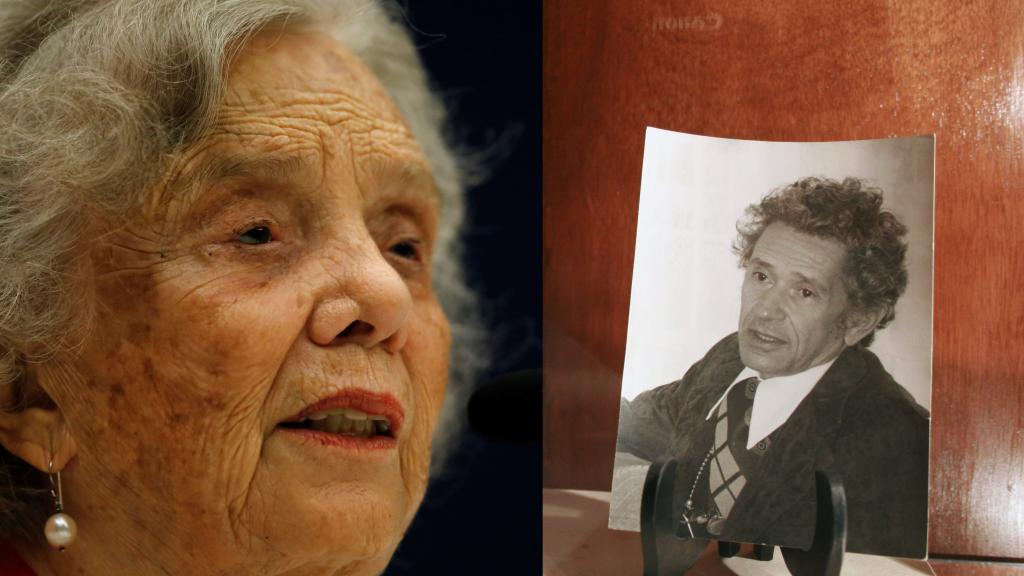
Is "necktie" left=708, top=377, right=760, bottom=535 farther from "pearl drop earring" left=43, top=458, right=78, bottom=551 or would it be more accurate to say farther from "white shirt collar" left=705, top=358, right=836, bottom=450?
"pearl drop earring" left=43, top=458, right=78, bottom=551

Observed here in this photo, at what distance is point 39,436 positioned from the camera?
1.15 m

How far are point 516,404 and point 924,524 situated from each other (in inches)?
22.7

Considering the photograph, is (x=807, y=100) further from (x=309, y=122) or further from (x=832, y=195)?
(x=309, y=122)

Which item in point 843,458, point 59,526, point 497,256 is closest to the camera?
point 59,526

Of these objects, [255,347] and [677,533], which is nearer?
[255,347]

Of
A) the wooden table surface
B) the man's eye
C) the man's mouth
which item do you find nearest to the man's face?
the man's mouth

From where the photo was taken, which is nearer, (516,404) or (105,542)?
(105,542)

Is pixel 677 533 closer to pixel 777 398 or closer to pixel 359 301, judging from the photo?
pixel 777 398

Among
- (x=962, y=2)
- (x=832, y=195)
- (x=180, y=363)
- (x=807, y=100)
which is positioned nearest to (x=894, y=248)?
(x=832, y=195)

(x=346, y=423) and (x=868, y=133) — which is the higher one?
(x=868, y=133)

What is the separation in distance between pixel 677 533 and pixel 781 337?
30cm

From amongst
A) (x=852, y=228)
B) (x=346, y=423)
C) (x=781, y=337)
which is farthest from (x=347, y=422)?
(x=852, y=228)

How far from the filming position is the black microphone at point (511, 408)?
4.62 feet

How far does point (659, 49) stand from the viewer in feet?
4.49
